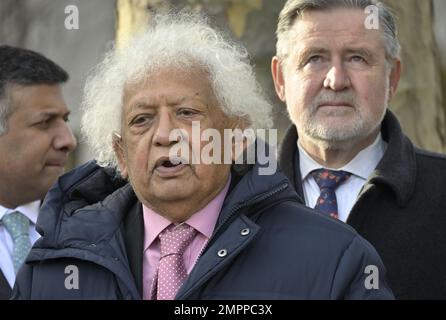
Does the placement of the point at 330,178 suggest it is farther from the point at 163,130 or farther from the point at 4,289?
the point at 4,289

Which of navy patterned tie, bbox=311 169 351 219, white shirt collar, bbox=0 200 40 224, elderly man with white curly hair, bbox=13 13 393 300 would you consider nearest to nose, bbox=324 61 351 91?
navy patterned tie, bbox=311 169 351 219

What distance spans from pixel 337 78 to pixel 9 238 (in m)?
1.63

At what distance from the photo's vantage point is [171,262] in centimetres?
346

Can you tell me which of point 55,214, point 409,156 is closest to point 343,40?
point 409,156

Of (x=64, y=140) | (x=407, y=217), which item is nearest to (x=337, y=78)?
(x=407, y=217)

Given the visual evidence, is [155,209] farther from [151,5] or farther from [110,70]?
[151,5]

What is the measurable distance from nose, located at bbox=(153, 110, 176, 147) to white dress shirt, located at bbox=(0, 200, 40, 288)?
1.30 meters

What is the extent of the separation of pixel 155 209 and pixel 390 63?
5.16ft

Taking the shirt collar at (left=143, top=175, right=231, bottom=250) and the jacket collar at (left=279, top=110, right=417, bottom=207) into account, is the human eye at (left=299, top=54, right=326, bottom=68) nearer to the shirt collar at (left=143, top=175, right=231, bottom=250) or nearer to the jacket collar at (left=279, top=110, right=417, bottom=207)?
the jacket collar at (left=279, top=110, right=417, bottom=207)

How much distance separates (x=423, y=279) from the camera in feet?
13.5

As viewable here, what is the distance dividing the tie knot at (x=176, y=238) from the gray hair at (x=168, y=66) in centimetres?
40

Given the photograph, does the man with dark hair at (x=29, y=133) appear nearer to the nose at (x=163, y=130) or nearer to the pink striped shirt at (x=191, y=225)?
the pink striped shirt at (x=191, y=225)

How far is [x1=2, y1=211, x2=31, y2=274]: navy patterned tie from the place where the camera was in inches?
181

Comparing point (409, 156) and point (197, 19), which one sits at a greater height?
point (197, 19)
